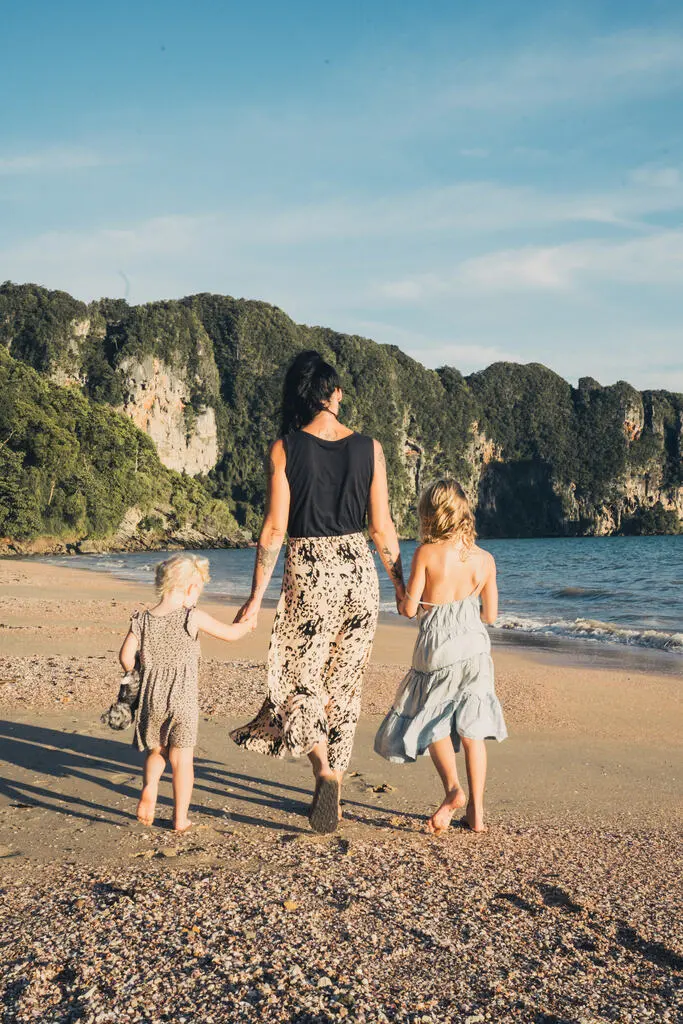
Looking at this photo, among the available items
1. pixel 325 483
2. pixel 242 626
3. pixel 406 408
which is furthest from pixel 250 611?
pixel 406 408

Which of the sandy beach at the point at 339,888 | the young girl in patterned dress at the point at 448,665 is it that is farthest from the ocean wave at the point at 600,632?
the young girl in patterned dress at the point at 448,665

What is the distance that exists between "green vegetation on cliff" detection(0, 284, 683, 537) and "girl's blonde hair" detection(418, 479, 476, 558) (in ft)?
314

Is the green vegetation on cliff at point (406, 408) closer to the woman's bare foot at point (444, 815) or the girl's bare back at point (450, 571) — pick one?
the girl's bare back at point (450, 571)

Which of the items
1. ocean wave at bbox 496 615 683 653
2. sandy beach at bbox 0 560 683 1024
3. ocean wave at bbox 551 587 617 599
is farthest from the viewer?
ocean wave at bbox 551 587 617 599

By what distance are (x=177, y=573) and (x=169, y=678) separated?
0.46 meters

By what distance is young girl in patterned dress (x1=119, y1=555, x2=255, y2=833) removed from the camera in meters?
3.55

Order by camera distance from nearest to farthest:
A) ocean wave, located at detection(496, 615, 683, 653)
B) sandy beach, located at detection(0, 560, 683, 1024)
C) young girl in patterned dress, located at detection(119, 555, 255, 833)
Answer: sandy beach, located at detection(0, 560, 683, 1024), young girl in patterned dress, located at detection(119, 555, 255, 833), ocean wave, located at detection(496, 615, 683, 653)

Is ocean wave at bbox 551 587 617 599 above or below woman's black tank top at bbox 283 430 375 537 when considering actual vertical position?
below

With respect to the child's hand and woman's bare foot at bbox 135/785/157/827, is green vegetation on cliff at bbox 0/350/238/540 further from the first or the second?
the child's hand

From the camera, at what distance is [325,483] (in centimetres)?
368

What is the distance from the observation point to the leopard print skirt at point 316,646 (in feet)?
11.8

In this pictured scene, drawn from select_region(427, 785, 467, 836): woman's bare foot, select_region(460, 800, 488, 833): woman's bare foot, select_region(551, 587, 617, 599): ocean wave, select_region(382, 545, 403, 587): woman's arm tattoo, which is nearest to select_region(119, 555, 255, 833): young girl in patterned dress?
select_region(382, 545, 403, 587): woman's arm tattoo

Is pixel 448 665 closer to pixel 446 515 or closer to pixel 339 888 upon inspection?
pixel 446 515

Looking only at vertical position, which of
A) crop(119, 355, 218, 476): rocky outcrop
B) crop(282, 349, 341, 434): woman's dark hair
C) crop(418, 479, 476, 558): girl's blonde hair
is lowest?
crop(418, 479, 476, 558): girl's blonde hair
